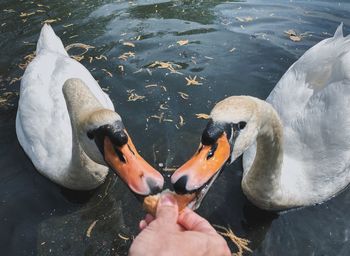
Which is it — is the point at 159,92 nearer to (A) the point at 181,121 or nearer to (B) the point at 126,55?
(A) the point at 181,121

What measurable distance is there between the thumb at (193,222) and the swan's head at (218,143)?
0.21m

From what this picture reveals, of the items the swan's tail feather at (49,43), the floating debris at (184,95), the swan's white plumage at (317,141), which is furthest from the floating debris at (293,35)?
the swan's tail feather at (49,43)

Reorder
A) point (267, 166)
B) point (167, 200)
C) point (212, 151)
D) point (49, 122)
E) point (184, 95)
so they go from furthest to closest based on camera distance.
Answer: point (184, 95), point (49, 122), point (267, 166), point (212, 151), point (167, 200)

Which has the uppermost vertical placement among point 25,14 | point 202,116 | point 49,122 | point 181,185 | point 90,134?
point 181,185

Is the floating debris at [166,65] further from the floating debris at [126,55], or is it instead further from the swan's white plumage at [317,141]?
the swan's white plumage at [317,141]

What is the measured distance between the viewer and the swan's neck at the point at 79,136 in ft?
16.0

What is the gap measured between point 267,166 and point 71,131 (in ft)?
8.23

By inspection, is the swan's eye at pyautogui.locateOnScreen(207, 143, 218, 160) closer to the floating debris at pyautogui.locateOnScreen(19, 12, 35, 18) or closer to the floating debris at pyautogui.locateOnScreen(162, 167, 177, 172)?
the floating debris at pyautogui.locateOnScreen(162, 167, 177, 172)

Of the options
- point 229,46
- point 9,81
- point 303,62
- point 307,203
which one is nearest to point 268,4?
point 229,46

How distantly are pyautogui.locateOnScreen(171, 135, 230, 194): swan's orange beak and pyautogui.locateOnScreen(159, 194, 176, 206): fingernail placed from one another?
0.08m

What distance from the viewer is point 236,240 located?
210 inches

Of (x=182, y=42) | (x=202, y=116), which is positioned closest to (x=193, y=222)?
(x=202, y=116)

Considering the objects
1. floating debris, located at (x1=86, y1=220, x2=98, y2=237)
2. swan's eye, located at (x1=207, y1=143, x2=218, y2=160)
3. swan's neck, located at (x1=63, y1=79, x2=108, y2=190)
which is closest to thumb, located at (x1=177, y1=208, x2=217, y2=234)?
swan's eye, located at (x1=207, y1=143, x2=218, y2=160)

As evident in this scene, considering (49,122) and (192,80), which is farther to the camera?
(192,80)
